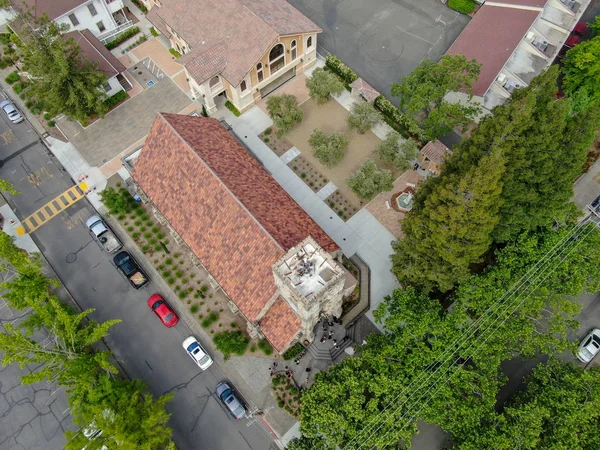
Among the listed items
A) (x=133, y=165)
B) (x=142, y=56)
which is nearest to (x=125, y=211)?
(x=133, y=165)

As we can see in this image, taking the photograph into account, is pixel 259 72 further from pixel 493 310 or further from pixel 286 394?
pixel 493 310

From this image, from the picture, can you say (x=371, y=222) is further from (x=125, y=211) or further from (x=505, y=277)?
(x=125, y=211)

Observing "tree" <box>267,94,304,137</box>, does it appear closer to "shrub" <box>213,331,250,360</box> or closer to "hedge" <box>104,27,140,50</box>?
"hedge" <box>104,27,140,50</box>

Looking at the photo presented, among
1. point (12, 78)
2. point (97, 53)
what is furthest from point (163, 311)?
point (12, 78)

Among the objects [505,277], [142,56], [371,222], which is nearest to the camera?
[505,277]

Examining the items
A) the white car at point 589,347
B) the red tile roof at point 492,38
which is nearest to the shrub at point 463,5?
the red tile roof at point 492,38

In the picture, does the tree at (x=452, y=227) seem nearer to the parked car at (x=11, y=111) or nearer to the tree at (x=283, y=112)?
the tree at (x=283, y=112)

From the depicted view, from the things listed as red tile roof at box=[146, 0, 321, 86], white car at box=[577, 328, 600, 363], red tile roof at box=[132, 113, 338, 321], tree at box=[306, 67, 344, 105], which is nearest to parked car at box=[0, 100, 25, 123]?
red tile roof at box=[146, 0, 321, 86]

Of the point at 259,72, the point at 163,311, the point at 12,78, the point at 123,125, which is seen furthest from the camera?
the point at 12,78
